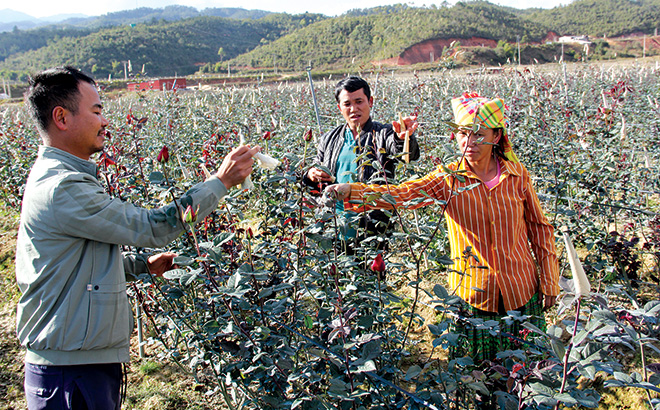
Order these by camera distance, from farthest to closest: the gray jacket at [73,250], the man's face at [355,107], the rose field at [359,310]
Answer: the man's face at [355,107]
the gray jacket at [73,250]
the rose field at [359,310]

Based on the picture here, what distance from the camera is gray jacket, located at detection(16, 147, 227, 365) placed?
1.30m

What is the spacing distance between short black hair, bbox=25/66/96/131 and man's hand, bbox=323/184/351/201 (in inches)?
34.7

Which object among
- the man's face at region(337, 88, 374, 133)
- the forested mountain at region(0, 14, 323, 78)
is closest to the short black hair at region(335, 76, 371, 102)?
the man's face at region(337, 88, 374, 133)

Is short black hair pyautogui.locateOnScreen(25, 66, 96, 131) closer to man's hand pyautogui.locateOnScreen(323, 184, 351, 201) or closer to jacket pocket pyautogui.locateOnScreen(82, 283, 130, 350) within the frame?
jacket pocket pyautogui.locateOnScreen(82, 283, 130, 350)

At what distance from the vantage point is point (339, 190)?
1.64m

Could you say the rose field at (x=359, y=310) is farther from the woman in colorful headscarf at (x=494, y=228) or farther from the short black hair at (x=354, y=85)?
the short black hair at (x=354, y=85)

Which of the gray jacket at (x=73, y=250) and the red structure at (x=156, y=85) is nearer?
the gray jacket at (x=73, y=250)

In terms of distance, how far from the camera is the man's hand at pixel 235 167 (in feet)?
4.62

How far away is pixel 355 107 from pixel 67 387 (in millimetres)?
1976

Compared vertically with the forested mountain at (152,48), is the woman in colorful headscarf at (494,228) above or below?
below

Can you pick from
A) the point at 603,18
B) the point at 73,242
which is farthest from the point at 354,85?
the point at 603,18

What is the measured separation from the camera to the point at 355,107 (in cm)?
263

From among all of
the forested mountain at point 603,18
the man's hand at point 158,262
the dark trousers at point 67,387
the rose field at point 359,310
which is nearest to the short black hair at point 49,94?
the rose field at point 359,310

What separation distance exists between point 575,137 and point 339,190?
2642mm
